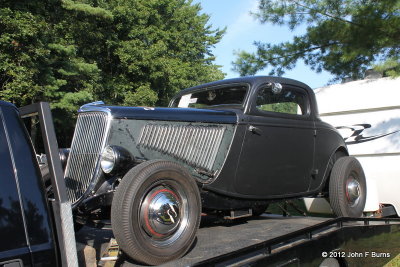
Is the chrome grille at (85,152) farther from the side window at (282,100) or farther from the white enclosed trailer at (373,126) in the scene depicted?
the white enclosed trailer at (373,126)

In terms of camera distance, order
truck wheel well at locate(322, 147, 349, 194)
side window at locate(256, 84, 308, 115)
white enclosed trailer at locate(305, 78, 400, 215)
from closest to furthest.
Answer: side window at locate(256, 84, 308, 115) < truck wheel well at locate(322, 147, 349, 194) < white enclosed trailer at locate(305, 78, 400, 215)

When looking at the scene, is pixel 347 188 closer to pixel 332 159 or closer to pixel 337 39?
pixel 332 159

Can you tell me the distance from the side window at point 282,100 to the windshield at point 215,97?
0.21 metres

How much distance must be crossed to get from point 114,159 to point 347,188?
2750 mm

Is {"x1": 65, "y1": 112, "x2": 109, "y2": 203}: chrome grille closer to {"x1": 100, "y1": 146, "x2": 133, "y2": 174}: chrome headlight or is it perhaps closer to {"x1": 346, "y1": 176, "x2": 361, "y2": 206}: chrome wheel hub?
{"x1": 100, "y1": 146, "x2": 133, "y2": 174}: chrome headlight

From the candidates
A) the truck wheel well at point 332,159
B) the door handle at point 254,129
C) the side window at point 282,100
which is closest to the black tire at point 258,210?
the truck wheel well at point 332,159

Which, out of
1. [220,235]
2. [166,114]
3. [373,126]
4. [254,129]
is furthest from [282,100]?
[373,126]

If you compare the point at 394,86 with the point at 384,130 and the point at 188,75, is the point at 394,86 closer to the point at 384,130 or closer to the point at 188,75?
Result: the point at 384,130

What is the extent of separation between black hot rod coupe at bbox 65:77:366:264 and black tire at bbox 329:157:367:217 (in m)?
0.01

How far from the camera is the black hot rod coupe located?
2564mm

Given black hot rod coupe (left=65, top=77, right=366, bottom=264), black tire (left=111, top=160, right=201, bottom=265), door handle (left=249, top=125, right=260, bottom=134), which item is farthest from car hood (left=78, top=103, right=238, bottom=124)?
black tire (left=111, top=160, right=201, bottom=265)

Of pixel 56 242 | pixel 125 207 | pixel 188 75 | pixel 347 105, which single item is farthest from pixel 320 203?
pixel 188 75

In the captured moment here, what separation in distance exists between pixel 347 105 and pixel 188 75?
1926cm

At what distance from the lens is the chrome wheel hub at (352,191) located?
14.1 ft
